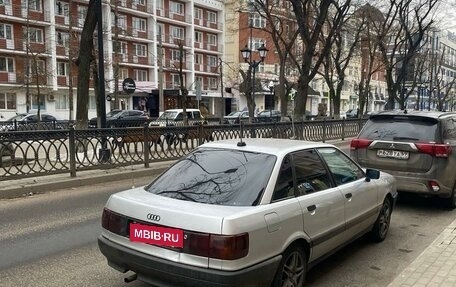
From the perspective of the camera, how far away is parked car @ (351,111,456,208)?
24.8 ft

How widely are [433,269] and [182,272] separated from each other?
9.32ft

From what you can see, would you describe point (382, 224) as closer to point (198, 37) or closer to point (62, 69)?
point (62, 69)

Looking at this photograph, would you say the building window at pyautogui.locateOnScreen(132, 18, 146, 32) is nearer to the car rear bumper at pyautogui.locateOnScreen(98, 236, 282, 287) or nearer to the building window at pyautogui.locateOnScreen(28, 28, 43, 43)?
the building window at pyautogui.locateOnScreen(28, 28, 43, 43)

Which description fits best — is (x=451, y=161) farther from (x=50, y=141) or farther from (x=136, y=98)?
(x=136, y=98)

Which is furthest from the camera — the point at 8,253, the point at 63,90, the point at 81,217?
the point at 63,90

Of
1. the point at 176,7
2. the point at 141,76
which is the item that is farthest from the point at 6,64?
the point at 176,7

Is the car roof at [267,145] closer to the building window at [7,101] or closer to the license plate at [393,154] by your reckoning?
the license plate at [393,154]

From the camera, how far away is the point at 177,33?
209 feet

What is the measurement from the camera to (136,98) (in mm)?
57688

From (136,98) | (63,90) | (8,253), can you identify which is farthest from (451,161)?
(136,98)

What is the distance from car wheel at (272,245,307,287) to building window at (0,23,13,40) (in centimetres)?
4807

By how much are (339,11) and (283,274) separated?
21.7m

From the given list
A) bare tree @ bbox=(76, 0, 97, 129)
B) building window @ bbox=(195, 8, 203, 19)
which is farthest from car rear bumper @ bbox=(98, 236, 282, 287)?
building window @ bbox=(195, 8, 203, 19)

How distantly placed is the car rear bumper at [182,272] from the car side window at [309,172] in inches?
33.4
